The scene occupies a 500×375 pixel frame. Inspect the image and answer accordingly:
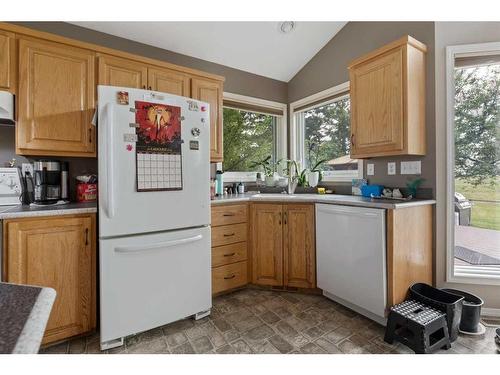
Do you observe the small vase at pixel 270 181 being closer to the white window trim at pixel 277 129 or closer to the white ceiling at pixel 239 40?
the white window trim at pixel 277 129

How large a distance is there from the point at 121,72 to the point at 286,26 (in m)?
1.70

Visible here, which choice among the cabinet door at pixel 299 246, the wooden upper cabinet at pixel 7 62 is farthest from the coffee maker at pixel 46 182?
the cabinet door at pixel 299 246

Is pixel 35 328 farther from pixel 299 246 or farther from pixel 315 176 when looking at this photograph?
pixel 315 176

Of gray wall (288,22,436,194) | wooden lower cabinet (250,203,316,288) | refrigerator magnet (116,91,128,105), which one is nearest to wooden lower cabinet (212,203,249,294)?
wooden lower cabinet (250,203,316,288)

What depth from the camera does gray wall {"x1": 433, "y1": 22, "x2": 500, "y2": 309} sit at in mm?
→ 2014

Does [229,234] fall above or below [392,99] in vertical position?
below

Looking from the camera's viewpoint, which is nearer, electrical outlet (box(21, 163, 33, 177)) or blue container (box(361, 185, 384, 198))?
electrical outlet (box(21, 163, 33, 177))

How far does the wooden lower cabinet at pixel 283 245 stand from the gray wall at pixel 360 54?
0.85 metres

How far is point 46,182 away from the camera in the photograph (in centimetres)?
185

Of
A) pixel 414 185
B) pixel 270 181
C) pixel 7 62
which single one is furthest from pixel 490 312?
pixel 7 62

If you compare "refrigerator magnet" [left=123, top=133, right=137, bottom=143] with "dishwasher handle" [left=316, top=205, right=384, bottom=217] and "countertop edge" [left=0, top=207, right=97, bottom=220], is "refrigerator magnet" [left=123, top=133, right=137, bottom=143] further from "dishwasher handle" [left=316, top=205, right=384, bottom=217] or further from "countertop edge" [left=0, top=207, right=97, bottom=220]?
"dishwasher handle" [left=316, top=205, right=384, bottom=217]

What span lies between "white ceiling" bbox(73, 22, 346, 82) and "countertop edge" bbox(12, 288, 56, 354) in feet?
8.40
